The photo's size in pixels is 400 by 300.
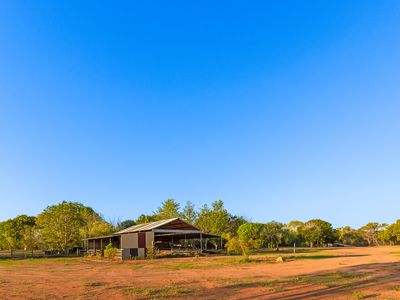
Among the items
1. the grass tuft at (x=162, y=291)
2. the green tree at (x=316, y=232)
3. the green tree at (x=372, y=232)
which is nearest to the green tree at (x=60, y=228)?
the grass tuft at (x=162, y=291)

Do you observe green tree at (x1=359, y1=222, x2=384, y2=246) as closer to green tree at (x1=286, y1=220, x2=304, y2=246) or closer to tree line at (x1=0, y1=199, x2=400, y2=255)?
tree line at (x1=0, y1=199, x2=400, y2=255)

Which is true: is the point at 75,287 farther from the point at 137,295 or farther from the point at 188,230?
the point at 188,230

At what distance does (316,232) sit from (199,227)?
101 ft

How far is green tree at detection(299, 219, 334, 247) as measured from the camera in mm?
78188

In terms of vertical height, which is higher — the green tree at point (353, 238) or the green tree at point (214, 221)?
the green tree at point (214, 221)

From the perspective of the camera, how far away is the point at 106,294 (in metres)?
12.3

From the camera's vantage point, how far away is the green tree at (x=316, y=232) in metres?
78.2

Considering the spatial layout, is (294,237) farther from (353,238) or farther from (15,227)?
(15,227)

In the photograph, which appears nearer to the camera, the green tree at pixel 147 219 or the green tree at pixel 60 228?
the green tree at pixel 60 228

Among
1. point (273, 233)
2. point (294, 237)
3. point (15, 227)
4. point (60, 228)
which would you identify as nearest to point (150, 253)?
point (60, 228)

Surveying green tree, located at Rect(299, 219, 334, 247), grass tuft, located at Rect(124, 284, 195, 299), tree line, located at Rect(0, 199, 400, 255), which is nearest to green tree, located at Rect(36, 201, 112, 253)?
tree line, located at Rect(0, 199, 400, 255)

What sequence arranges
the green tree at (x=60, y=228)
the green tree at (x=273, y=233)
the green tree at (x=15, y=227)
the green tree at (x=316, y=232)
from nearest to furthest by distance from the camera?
the green tree at (x=60, y=228) < the green tree at (x=15, y=227) < the green tree at (x=273, y=233) < the green tree at (x=316, y=232)

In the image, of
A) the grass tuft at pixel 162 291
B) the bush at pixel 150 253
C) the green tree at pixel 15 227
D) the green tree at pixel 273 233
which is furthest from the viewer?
the green tree at pixel 273 233

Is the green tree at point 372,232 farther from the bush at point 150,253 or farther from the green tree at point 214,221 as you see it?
the bush at point 150,253
